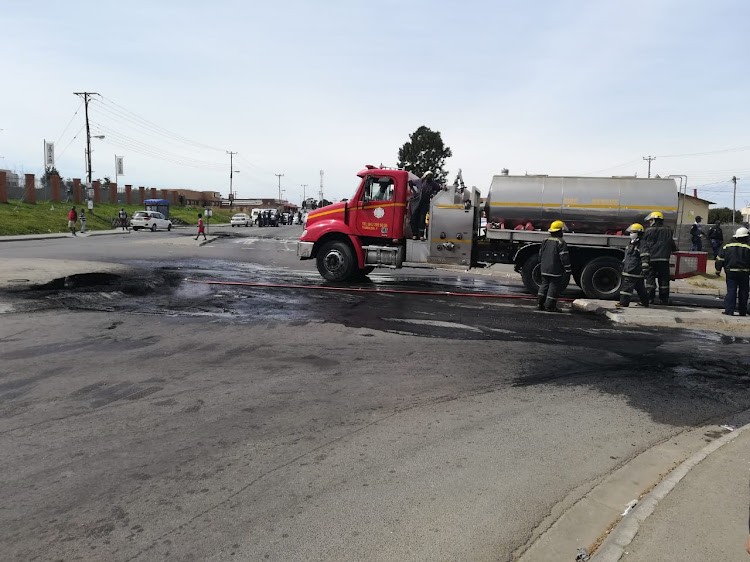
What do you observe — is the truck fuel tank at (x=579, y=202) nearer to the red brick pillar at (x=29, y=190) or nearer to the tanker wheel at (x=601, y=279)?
the tanker wheel at (x=601, y=279)

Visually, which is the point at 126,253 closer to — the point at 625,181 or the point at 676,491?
the point at 625,181

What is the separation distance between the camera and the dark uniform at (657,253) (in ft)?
36.4

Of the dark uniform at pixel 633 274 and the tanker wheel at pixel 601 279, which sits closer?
the dark uniform at pixel 633 274

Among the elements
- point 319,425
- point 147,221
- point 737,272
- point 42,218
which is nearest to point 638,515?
point 319,425

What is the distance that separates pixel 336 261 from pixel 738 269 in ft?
28.9

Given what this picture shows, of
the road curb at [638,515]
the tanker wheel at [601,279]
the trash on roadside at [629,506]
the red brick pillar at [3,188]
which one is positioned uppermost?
the red brick pillar at [3,188]

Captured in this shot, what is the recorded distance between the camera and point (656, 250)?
1153cm

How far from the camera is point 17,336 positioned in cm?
739

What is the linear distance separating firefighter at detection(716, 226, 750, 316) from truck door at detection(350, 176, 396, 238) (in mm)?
7229

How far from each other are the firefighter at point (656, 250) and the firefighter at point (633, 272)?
10 cm

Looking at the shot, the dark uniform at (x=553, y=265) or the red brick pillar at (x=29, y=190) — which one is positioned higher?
the red brick pillar at (x=29, y=190)

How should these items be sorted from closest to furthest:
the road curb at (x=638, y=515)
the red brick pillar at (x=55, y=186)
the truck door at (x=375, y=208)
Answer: the road curb at (x=638, y=515) < the truck door at (x=375, y=208) < the red brick pillar at (x=55, y=186)

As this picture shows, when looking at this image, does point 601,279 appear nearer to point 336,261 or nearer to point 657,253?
point 657,253

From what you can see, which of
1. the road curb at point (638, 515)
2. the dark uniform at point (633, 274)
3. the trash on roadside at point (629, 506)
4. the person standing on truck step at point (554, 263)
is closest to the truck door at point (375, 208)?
the person standing on truck step at point (554, 263)
